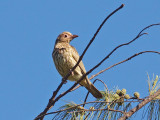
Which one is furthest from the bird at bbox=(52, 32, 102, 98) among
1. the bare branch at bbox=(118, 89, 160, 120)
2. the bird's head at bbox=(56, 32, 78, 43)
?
the bare branch at bbox=(118, 89, 160, 120)

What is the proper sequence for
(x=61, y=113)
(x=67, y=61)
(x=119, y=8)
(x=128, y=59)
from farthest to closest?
(x=67, y=61), (x=61, y=113), (x=128, y=59), (x=119, y=8)

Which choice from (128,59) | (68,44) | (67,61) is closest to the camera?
(128,59)

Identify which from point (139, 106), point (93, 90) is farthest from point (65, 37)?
point (139, 106)

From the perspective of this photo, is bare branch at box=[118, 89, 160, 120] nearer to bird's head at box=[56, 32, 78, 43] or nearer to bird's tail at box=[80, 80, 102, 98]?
bird's tail at box=[80, 80, 102, 98]

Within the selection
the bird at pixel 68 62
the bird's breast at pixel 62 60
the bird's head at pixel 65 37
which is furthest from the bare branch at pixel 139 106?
the bird's head at pixel 65 37

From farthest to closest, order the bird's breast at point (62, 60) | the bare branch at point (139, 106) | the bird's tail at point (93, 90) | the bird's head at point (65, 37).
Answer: the bird's head at point (65, 37), the bird's breast at point (62, 60), the bird's tail at point (93, 90), the bare branch at point (139, 106)

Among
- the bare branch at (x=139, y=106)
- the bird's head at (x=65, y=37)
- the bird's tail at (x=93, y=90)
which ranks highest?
the bird's head at (x=65, y=37)

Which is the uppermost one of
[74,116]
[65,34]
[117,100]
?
[65,34]

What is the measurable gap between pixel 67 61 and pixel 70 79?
1.32 feet

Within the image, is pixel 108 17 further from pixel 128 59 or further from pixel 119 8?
pixel 128 59

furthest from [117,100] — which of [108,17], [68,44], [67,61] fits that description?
[68,44]

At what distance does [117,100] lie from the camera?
2.88 meters

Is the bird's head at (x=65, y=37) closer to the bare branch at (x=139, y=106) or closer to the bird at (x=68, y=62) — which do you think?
the bird at (x=68, y=62)

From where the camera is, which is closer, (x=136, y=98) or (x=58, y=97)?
(x=136, y=98)
